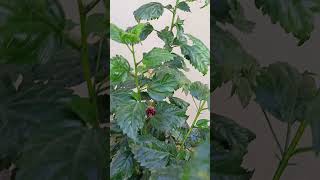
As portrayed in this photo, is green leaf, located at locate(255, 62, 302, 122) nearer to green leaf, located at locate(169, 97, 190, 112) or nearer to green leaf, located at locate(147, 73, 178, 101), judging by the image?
green leaf, located at locate(147, 73, 178, 101)

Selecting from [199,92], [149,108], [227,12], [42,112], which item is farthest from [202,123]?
[42,112]

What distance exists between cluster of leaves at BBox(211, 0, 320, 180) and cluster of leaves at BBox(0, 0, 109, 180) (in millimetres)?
175

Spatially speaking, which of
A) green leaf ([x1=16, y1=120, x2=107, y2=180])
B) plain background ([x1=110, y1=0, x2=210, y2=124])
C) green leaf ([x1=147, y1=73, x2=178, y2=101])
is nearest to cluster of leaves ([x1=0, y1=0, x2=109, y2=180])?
green leaf ([x1=16, y1=120, x2=107, y2=180])

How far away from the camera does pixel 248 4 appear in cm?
115

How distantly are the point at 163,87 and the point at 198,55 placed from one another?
0.14m

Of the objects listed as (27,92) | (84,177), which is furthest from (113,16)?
(84,177)

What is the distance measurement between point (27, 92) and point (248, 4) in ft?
2.17

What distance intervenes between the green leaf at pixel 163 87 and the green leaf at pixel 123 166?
0.47ft

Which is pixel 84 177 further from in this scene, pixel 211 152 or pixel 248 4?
pixel 248 4

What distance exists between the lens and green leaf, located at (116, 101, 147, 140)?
0.84m

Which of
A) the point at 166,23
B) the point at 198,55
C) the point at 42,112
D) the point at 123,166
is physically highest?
the point at 166,23

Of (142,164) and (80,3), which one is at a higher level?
(80,3)

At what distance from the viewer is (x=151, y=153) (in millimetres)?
907

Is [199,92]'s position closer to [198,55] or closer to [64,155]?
[198,55]
